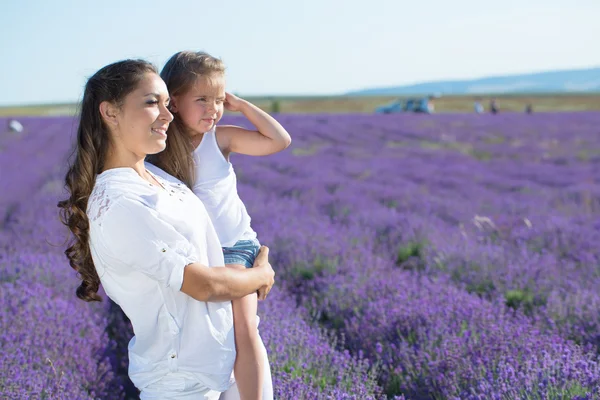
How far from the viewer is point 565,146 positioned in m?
13.6

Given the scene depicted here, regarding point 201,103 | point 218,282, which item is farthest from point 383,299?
point 218,282

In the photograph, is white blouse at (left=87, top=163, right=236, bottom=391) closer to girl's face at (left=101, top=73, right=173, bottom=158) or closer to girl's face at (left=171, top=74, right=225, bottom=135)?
girl's face at (left=101, top=73, right=173, bottom=158)

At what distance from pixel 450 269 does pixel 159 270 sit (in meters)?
2.96

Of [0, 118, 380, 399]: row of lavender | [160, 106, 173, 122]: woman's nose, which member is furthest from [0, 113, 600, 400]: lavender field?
[160, 106, 173, 122]: woman's nose

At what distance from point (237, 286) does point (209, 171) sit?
433 millimetres

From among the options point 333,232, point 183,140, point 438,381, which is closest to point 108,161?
point 183,140

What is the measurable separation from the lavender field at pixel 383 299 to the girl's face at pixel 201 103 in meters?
0.93

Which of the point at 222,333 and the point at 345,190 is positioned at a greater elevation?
the point at 222,333

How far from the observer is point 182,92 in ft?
5.61

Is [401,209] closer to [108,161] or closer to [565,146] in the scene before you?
[108,161]

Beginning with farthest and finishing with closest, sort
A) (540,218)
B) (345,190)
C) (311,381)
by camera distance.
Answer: (345,190)
(540,218)
(311,381)

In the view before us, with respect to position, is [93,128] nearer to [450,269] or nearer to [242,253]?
[242,253]

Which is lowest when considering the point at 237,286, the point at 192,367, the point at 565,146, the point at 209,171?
the point at 565,146

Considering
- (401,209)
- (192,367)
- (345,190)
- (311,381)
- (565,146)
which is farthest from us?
(565,146)
